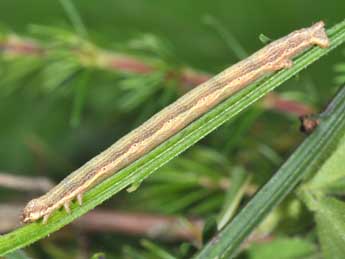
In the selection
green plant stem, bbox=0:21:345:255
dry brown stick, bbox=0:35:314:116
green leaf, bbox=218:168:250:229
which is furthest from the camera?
→ dry brown stick, bbox=0:35:314:116

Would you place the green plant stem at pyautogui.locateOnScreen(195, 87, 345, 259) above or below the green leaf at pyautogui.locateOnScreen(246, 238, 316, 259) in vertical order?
below

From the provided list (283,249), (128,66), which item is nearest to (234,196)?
(283,249)

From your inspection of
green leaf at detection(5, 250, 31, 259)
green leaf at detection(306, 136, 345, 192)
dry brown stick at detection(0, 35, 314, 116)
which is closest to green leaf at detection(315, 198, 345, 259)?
green leaf at detection(306, 136, 345, 192)

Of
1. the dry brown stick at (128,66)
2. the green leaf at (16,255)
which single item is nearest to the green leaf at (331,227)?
the green leaf at (16,255)

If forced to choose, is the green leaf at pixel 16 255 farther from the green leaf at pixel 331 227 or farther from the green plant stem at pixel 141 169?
the green leaf at pixel 331 227

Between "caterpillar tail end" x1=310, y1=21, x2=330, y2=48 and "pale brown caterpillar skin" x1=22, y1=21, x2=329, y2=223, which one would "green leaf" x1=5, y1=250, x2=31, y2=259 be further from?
"caterpillar tail end" x1=310, y1=21, x2=330, y2=48

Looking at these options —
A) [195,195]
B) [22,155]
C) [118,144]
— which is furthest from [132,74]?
[22,155]

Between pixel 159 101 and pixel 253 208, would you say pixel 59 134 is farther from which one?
pixel 253 208
